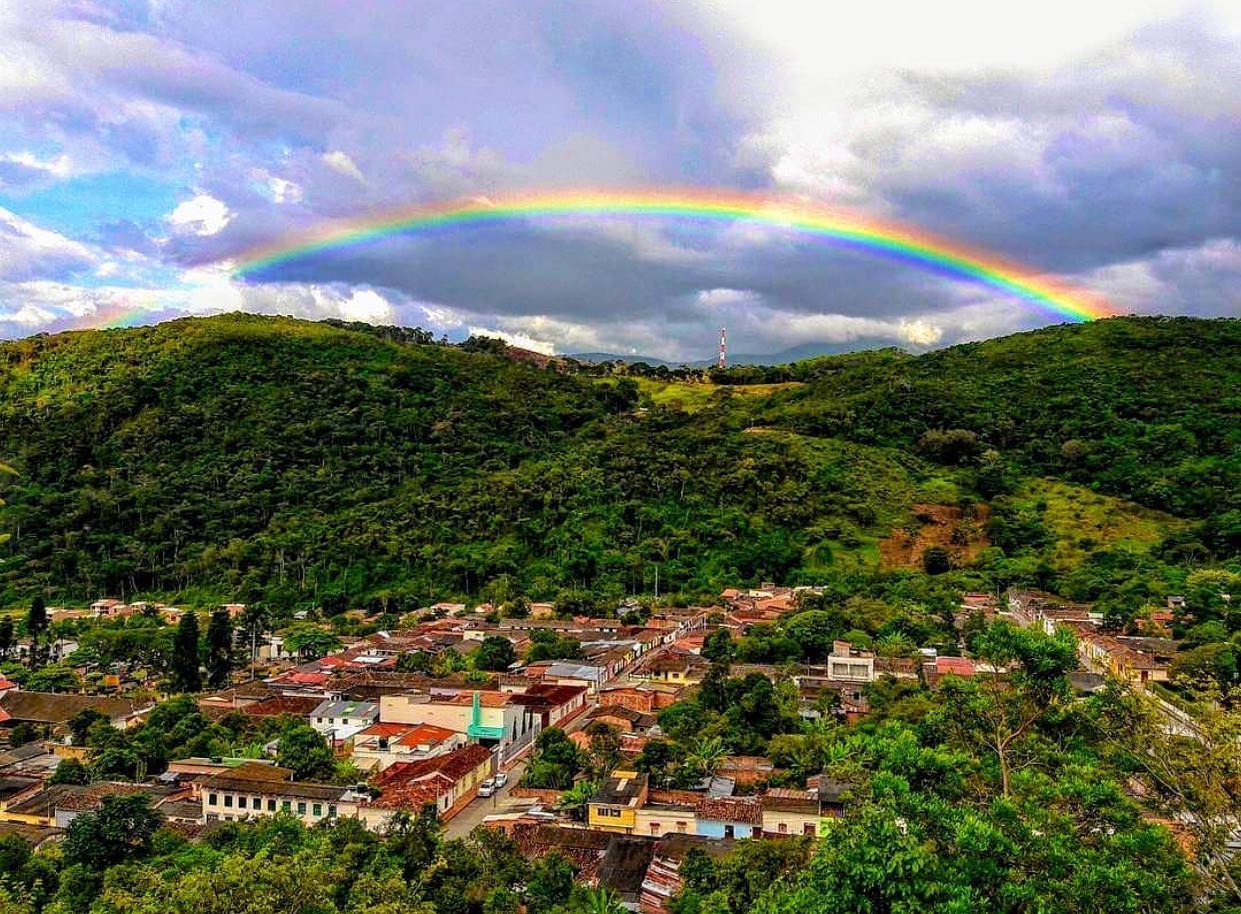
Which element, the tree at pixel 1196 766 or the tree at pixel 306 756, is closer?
the tree at pixel 1196 766

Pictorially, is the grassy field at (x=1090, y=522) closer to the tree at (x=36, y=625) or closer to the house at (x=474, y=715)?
the house at (x=474, y=715)

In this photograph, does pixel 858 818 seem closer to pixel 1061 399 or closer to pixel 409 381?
pixel 1061 399

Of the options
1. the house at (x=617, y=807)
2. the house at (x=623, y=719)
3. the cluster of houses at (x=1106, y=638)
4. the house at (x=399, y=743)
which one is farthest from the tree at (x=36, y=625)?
the cluster of houses at (x=1106, y=638)

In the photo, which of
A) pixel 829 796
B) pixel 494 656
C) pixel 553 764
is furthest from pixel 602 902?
pixel 494 656

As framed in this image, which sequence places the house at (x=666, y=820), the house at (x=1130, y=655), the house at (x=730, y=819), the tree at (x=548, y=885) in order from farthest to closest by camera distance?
the house at (x=1130, y=655) → the house at (x=666, y=820) → the house at (x=730, y=819) → the tree at (x=548, y=885)

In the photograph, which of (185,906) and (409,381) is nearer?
(185,906)

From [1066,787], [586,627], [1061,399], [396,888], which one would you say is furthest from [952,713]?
[1061,399]

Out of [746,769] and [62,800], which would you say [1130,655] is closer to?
[746,769]
